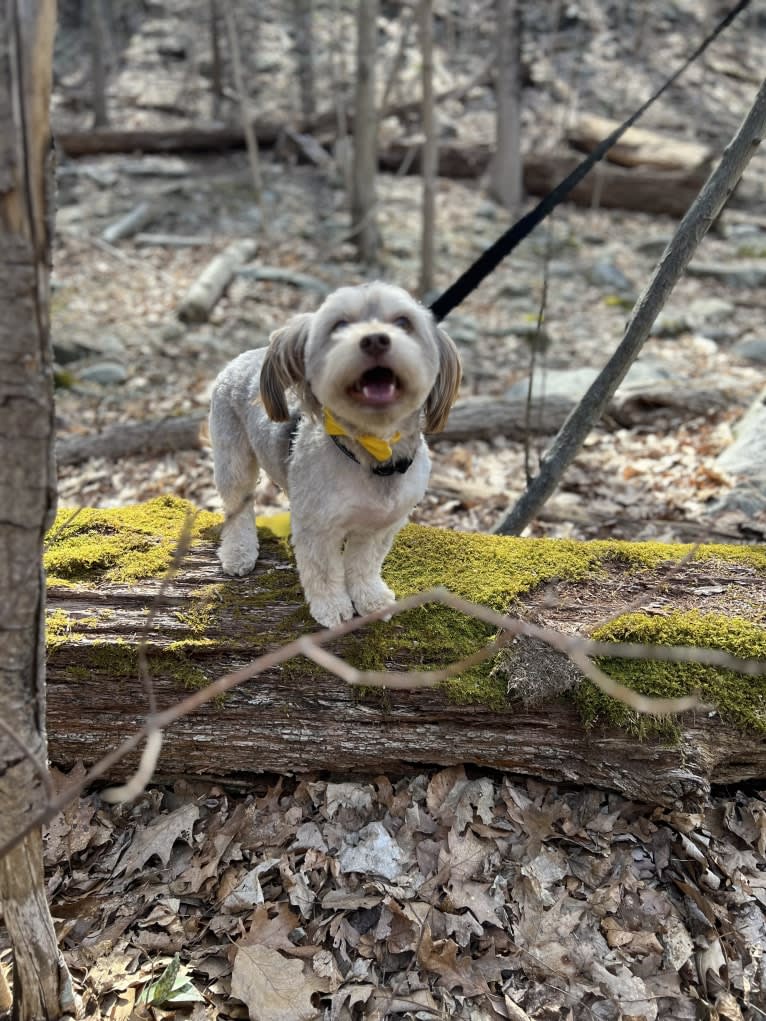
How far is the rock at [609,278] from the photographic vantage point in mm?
13648

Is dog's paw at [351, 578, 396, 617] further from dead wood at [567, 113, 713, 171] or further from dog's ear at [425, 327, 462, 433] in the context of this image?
dead wood at [567, 113, 713, 171]

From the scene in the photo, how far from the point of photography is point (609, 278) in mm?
13805

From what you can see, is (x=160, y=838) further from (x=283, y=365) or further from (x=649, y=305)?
(x=649, y=305)

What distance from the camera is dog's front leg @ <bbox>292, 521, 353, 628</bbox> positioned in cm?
361

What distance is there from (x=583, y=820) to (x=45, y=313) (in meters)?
3.28

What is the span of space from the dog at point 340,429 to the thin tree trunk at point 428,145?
7.76 m

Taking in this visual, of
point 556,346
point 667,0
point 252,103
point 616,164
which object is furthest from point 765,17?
point 556,346

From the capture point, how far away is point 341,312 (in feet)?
10.0

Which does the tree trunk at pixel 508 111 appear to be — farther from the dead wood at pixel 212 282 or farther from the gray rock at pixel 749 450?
the gray rock at pixel 749 450

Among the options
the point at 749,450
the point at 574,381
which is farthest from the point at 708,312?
the point at 749,450

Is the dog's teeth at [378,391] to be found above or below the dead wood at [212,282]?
above

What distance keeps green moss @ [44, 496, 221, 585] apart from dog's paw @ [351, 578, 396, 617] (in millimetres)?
1061

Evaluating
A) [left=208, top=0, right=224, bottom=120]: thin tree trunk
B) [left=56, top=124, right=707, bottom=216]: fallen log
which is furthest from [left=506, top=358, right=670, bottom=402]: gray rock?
[left=208, top=0, right=224, bottom=120]: thin tree trunk

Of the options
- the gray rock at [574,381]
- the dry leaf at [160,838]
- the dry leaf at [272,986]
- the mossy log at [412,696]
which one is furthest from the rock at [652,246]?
the dry leaf at [272,986]
